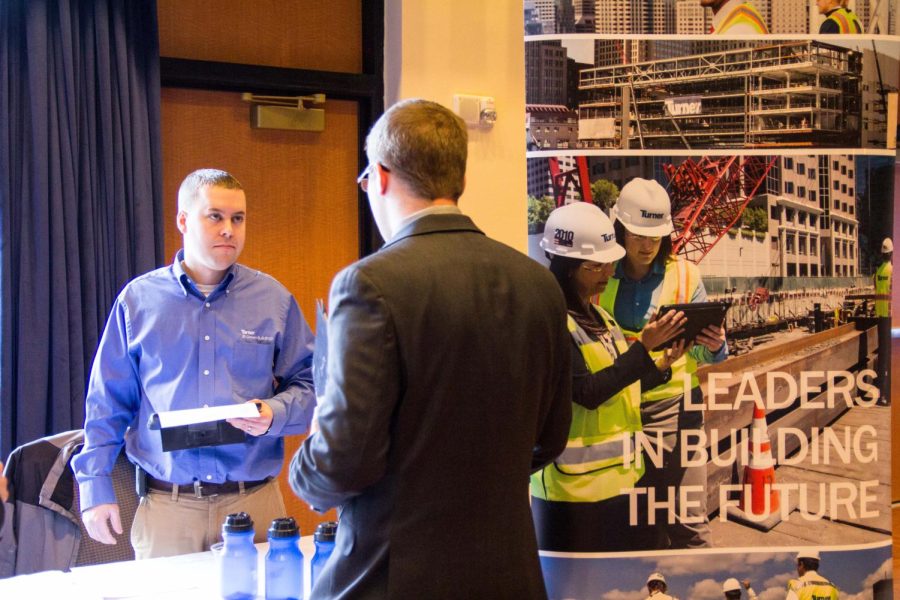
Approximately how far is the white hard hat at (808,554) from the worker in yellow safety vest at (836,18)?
1354 mm

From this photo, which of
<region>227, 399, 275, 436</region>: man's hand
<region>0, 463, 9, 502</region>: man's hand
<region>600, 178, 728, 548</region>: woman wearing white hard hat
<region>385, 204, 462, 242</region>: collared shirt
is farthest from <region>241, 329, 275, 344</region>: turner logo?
<region>385, 204, 462, 242</region>: collared shirt

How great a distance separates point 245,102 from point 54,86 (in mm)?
752

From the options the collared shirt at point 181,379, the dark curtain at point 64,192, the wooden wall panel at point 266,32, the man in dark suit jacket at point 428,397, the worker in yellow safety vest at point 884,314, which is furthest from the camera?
the wooden wall panel at point 266,32

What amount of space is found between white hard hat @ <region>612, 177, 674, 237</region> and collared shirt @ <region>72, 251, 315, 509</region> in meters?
0.92

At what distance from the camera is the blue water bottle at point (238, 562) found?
1.74 m

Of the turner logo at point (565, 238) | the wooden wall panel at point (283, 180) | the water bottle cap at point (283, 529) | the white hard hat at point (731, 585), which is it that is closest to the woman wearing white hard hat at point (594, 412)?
the turner logo at point (565, 238)

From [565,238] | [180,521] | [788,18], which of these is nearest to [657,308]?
[565,238]

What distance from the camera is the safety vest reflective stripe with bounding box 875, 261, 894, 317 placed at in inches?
95.5

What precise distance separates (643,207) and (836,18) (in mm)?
726

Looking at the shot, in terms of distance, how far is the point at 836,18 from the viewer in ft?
7.88

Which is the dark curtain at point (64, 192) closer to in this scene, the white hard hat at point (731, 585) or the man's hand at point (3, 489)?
the man's hand at point (3, 489)

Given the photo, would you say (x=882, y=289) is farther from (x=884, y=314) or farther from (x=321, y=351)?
(x=321, y=351)

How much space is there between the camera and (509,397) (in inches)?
55.7

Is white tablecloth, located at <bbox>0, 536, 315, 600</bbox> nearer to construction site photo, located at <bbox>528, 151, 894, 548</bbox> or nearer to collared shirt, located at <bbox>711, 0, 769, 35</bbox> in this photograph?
construction site photo, located at <bbox>528, 151, 894, 548</bbox>
